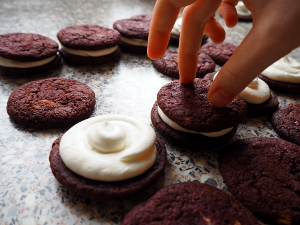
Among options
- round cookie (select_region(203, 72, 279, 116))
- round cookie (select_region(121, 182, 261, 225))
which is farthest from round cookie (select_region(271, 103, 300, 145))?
round cookie (select_region(121, 182, 261, 225))

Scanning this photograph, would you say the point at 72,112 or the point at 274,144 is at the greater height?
the point at 274,144

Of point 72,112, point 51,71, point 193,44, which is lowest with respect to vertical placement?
point 51,71

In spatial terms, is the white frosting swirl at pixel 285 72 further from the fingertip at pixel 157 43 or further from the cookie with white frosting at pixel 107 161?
the cookie with white frosting at pixel 107 161

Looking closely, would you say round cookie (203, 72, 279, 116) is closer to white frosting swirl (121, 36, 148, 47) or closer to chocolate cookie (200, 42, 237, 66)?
chocolate cookie (200, 42, 237, 66)

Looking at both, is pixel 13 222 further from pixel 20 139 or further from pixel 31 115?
pixel 31 115

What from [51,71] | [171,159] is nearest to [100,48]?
[51,71]

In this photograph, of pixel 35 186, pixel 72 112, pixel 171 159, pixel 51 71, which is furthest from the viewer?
pixel 51 71

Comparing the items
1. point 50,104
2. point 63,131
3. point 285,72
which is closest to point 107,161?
point 63,131
